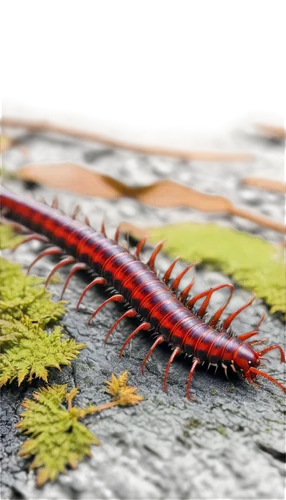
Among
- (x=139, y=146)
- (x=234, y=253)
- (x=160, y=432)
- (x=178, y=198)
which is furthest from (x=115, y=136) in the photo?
(x=160, y=432)

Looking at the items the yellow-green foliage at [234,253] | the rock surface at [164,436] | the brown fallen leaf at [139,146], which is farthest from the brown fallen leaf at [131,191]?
the rock surface at [164,436]

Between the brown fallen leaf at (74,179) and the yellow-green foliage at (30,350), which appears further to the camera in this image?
the brown fallen leaf at (74,179)

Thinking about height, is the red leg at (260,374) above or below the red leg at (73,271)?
below

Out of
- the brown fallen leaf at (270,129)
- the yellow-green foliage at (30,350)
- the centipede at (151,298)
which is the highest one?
the brown fallen leaf at (270,129)

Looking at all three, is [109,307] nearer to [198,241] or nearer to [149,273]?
[149,273]

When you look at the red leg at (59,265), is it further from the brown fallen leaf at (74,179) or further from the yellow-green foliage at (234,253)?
the brown fallen leaf at (74,179)

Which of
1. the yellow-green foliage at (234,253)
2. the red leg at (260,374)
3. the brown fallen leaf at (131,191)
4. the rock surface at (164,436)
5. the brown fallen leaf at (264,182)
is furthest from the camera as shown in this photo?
the brown fallen leaf at (264,182)

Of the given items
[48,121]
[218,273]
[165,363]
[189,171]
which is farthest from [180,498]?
[48,121]
